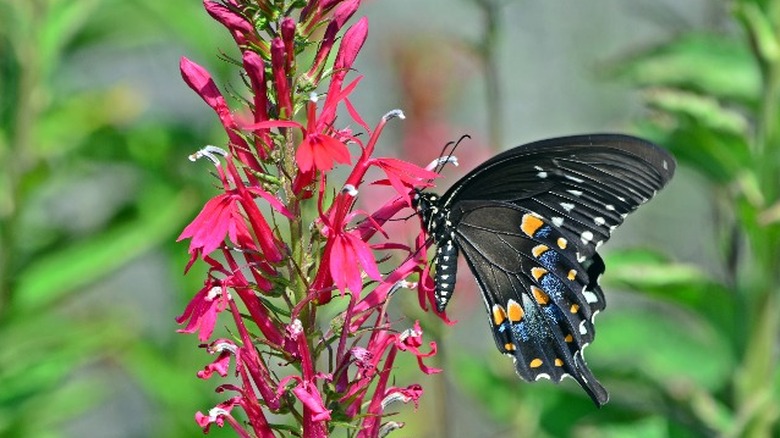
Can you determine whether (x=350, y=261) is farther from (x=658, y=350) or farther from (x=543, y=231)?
(x=658, y=350)

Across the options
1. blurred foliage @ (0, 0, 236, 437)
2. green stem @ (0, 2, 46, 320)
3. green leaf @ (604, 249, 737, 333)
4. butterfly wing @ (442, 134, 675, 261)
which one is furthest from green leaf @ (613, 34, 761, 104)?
green stem @ (0, 2, 46, 320)

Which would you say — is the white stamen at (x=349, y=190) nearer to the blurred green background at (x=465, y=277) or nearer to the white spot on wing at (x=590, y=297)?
the white spot on wing at (x=590, y=297)

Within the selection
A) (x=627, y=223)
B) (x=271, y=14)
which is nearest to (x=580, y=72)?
(x=627, y=223)

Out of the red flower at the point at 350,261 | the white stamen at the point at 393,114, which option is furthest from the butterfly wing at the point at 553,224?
the red flower at the point at 350,261

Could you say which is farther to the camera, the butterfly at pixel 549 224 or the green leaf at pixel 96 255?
the green leaf at pixel 96 255

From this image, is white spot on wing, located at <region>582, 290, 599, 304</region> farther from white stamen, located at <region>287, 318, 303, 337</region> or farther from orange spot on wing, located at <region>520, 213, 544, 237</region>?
white stamen, located at <region>287, 318, 303, 337</region>

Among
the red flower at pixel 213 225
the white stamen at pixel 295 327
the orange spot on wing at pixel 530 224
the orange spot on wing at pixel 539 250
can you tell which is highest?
the orange spot on wing at pixel 530 224
